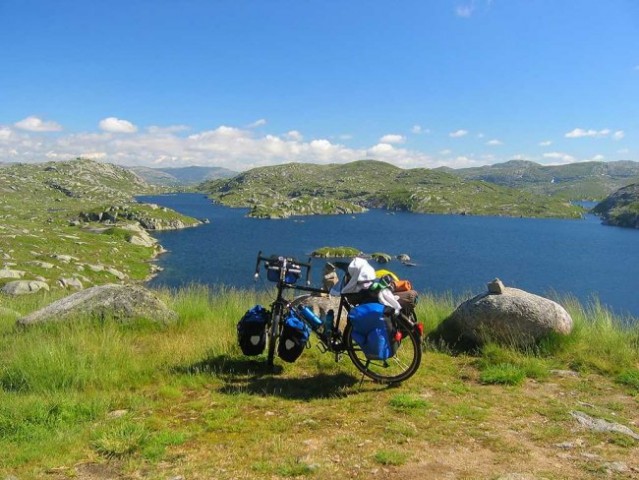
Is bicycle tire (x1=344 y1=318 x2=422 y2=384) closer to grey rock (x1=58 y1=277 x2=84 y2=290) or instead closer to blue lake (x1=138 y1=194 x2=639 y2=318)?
blue lake (x1=138 y1=194 x2=639 y2=318)

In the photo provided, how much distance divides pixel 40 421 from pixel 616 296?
9490cm

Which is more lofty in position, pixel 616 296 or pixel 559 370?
pixel 559 370

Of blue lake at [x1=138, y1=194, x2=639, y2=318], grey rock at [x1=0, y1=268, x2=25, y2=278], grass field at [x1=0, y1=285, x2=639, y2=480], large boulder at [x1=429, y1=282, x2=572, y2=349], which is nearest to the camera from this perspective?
grass field at [x1=0, y1=285, x2=639, y2=480]

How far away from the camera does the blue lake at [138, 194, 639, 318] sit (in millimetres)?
87562

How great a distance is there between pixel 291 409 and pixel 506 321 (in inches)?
236

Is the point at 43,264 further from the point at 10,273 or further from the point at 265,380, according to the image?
the point at 265,380

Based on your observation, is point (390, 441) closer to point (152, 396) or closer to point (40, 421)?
point (152, 396)

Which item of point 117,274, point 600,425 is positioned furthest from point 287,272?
point 117,274

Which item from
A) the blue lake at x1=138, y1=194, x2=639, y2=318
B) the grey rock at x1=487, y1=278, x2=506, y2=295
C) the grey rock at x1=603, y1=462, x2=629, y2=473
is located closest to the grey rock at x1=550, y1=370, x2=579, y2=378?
the grey rock at x1=487, y1=278, x2=506, y2=295

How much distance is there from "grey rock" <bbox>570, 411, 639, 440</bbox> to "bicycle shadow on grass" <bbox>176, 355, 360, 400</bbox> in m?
3.75

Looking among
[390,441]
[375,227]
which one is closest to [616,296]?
[390,441]

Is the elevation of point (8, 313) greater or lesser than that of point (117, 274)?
greater

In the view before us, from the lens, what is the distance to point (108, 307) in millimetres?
11422

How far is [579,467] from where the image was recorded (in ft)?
18.1
